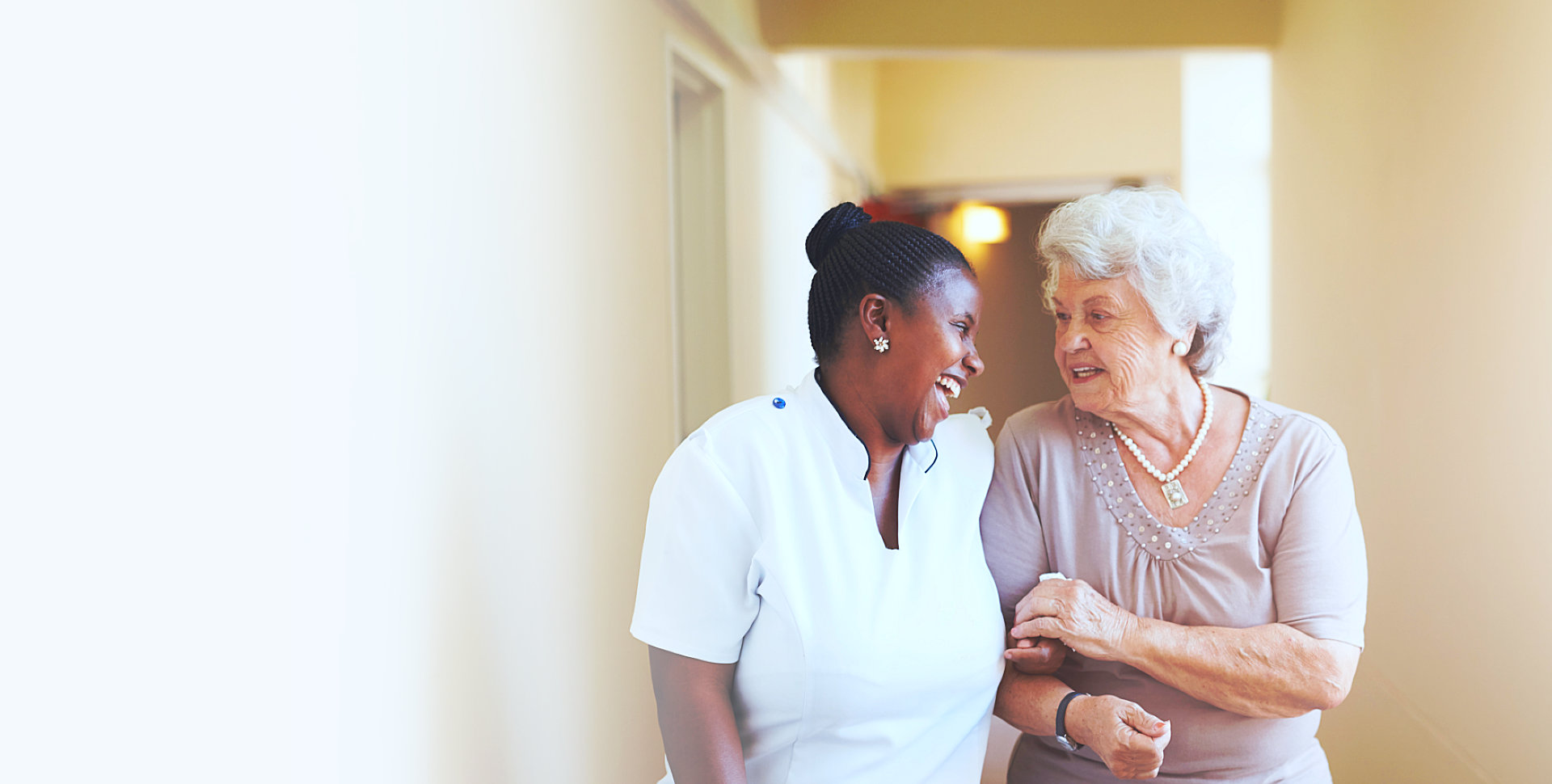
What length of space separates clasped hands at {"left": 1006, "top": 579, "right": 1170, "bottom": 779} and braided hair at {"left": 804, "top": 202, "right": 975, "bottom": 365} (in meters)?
0.55

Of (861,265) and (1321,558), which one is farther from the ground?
(861,265)

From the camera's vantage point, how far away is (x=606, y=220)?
8.34 ft

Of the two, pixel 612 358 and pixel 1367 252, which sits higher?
pixel 1367 252

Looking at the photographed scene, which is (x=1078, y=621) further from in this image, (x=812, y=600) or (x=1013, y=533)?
(x=812, y=600)

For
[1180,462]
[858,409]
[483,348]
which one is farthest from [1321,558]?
[483,348]

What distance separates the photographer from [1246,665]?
168 cm

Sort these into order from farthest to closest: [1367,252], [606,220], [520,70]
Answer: [1367,252] < [606,220] < [520,70]

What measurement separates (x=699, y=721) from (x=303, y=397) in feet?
2.28

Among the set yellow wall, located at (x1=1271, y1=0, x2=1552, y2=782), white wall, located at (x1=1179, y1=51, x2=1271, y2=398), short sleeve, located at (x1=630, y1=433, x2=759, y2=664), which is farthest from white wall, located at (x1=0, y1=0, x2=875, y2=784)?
white wall, located at (x1=1179, y1=51, x2=1271, y2=398)

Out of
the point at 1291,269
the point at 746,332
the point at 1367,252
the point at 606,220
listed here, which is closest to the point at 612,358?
the point at 606,220

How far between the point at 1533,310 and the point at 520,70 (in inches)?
89.3

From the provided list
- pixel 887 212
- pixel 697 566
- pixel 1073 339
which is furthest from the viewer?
pixel 887 212

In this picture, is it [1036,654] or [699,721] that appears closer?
[699,721]

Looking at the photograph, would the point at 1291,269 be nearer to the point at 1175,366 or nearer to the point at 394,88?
the point at 1175,366
